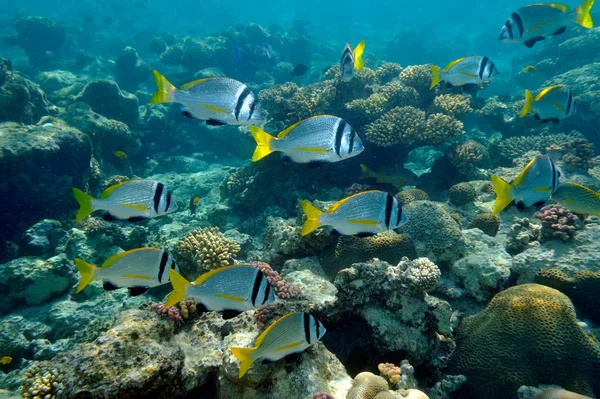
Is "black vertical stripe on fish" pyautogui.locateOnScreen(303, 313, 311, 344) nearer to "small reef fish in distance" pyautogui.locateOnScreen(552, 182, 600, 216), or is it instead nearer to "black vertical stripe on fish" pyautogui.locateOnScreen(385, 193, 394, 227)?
"black vertical stripe on fish" pyautogui.locateOnScreen(385, 193, 394, 227)

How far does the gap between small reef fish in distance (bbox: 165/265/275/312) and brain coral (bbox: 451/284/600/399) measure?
10.1 ft

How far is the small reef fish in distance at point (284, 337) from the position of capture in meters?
2.67

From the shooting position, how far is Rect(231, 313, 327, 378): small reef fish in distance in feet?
8.75

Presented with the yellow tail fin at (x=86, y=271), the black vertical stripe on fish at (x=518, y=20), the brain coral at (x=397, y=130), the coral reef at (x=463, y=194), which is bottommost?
the yellow tail fin at (x=86, y=271)

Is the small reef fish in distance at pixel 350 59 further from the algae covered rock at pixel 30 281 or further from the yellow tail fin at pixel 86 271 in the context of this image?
the algae covered rock at pixel 30 281

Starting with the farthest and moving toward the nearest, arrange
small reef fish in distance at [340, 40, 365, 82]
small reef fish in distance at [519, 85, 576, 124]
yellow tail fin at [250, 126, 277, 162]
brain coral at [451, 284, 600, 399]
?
1. small reef fish in distance at [340, 40, 365, 82]
2. small reef fish in distance at [519, 85, 576, 124]
3. brain coral at [451, 284, 600, 399]
4. yellow tail fin at [250, 126, 277, 162]

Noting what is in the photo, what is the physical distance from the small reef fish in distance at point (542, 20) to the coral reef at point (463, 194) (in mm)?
3167

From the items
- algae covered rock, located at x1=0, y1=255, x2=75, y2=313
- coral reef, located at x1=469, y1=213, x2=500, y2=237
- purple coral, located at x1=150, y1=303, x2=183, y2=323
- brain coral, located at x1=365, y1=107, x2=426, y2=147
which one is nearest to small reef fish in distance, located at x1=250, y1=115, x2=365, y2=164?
purple coral, located at x1=150, y1=303, x2=183, y2=323

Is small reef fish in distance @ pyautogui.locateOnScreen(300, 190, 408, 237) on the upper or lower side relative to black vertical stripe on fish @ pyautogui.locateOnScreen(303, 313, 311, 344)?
upper

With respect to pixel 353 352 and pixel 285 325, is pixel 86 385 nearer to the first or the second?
pixel 285 325

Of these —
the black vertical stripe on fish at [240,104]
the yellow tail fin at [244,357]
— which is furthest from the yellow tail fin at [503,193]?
the yellow tail fin at [244,357]

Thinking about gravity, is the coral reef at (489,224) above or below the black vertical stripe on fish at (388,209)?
below

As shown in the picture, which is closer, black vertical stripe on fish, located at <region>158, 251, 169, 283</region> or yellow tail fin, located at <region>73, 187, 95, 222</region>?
black vertical stripe on fish, located at <region>158, 251, 169, 283</region>

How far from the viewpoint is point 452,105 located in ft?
28.9
